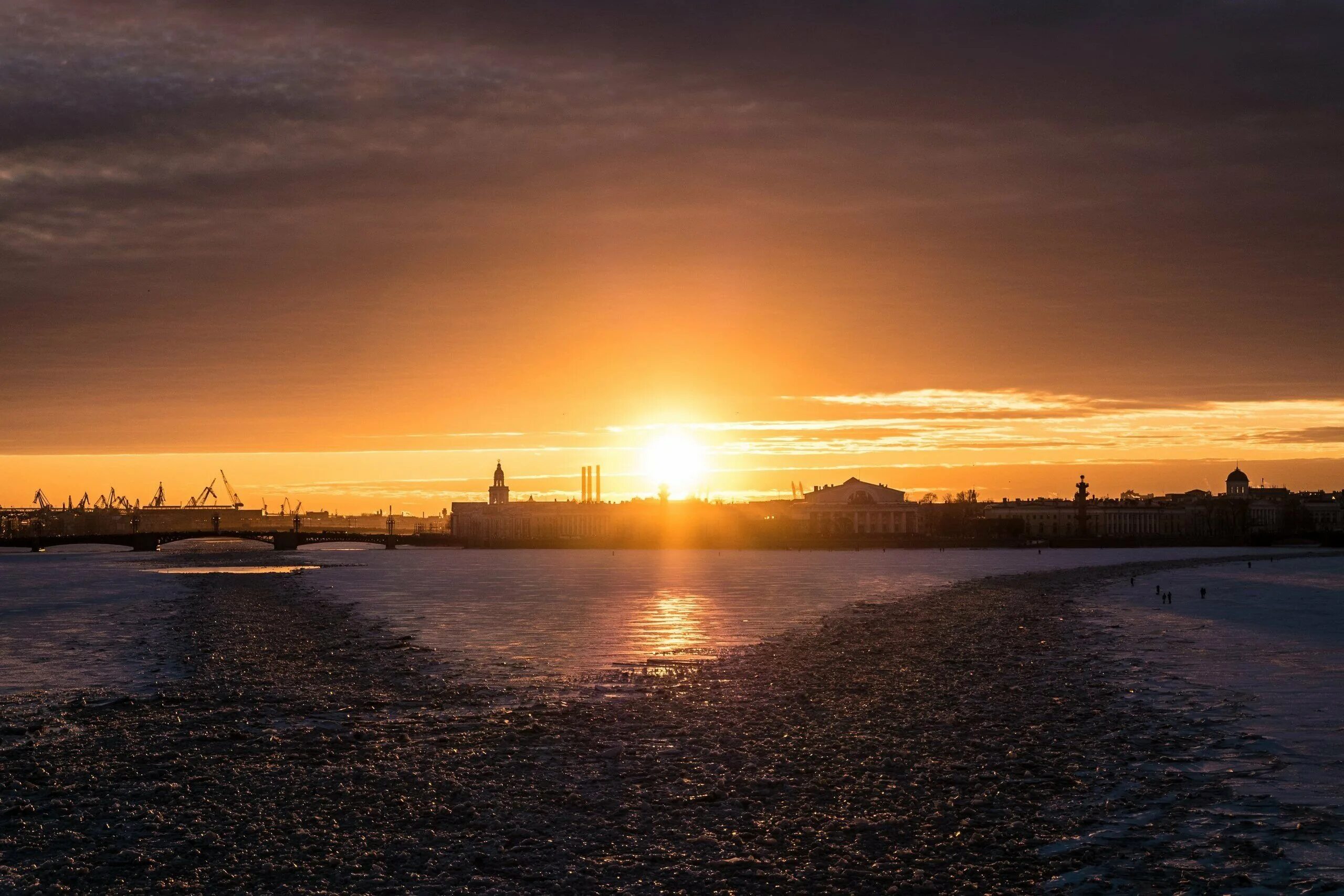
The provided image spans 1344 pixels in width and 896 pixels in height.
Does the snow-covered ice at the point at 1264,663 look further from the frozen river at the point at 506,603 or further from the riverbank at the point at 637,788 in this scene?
the frozen river at the point at 506,603

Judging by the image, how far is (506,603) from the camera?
56719 millimetres

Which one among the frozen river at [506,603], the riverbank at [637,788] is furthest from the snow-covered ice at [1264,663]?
the frozen river at [506,603]

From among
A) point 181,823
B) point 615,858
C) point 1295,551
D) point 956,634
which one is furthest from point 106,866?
point 1295,551

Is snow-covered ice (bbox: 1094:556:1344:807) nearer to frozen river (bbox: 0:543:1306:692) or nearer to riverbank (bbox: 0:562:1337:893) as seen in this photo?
riverbank (bbox: 0:562:1337:893)

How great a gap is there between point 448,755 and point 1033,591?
5055cm

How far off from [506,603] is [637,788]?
41128 millimetres

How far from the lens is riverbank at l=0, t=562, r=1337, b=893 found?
12578 mm

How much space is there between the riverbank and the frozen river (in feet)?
15.7

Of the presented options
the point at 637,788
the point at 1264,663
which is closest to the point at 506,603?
the point at 1264,663

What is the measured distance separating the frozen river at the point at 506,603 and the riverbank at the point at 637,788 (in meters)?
4.79

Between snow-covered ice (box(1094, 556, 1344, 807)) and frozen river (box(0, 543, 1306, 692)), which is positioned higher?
frozen river (box(0, 543, 1306, 692))

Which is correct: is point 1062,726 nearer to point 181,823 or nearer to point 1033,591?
point 181,823

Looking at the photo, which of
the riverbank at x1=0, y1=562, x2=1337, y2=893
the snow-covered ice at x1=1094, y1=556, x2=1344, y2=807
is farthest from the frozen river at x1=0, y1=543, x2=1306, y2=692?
the snow-covered ice at x1=1094, y1=556, x2=1344, y2=807

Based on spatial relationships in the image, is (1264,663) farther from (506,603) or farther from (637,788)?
(506,603)
